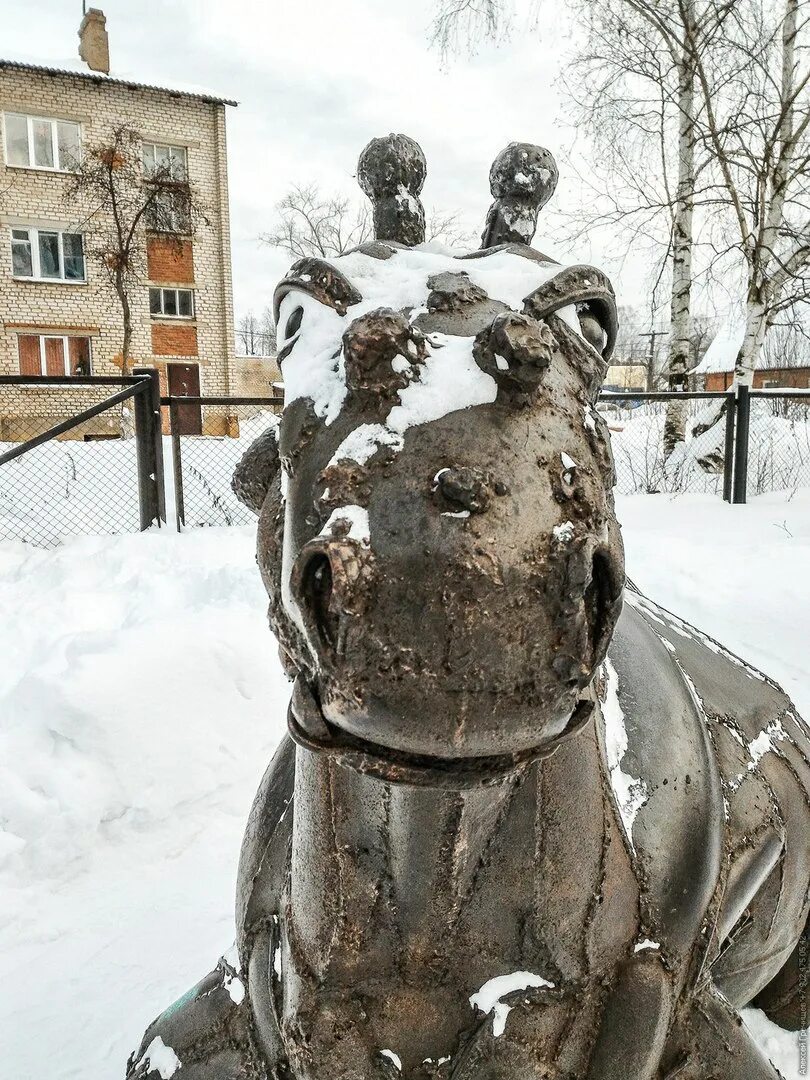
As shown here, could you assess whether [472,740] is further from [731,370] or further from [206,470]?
[731,370]

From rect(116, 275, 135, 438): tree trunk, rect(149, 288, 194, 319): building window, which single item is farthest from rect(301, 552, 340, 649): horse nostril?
rect(149, 288, 194, 319): building window

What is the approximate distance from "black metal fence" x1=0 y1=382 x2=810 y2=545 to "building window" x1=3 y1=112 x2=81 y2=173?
554 inches

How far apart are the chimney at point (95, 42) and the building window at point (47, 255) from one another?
4951 mm

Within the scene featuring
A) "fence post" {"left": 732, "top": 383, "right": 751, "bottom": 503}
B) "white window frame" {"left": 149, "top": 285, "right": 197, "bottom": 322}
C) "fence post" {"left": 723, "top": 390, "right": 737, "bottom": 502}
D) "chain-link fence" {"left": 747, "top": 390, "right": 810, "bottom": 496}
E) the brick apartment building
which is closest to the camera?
"fence post" {"left": 732, "top": 383, "right": 751, "bottom": 503}

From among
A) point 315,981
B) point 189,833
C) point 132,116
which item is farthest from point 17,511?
point 132,116

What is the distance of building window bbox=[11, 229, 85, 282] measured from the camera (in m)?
22.6

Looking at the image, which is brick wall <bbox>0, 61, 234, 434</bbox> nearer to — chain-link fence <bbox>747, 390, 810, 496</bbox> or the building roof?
the building roof

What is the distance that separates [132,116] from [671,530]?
22642mm

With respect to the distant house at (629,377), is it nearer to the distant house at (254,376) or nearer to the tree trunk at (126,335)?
the distant house at (254,376)

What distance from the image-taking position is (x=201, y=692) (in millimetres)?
3627

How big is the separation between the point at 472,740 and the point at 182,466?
773 centimetres

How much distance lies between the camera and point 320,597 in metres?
0.69

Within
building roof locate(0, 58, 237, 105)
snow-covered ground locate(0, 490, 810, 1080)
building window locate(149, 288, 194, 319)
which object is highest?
building roof locate(0, 58, 237, 105)

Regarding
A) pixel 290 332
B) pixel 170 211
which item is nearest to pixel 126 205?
pixel 170 211
